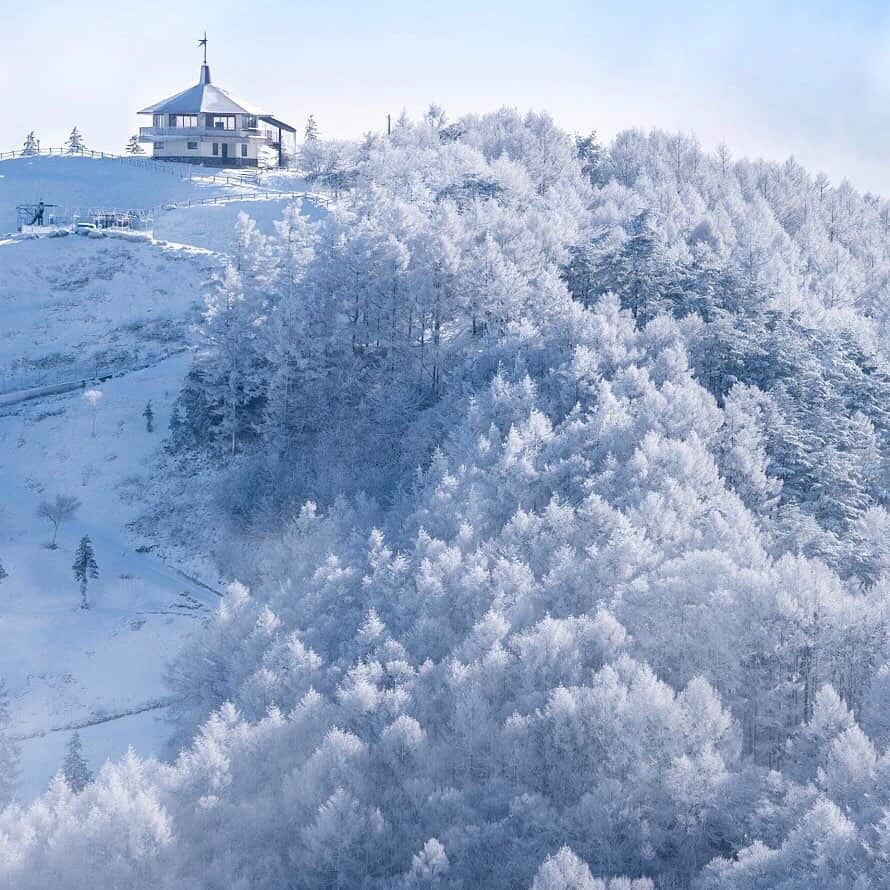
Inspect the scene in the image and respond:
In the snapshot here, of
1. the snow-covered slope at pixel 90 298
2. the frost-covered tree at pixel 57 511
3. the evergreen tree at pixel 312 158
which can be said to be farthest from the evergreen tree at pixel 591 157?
the frost-covered tree at pixel 57 511

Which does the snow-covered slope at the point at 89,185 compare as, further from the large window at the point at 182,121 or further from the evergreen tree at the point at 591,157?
the evergreen tree at the point at 591,157

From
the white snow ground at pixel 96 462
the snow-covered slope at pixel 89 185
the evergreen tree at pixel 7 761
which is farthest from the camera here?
the snow-covered slope at pixel 89 185

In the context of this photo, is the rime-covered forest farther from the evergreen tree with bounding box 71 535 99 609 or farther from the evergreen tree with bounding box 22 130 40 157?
the evergreen tree with bounding box 22 130 40 157

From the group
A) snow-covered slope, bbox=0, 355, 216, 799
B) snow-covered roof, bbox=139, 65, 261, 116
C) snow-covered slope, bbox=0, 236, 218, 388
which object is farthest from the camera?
snow-covered roof, bbox=139, 65, 261, 116

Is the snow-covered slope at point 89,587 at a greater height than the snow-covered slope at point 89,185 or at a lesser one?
lesser

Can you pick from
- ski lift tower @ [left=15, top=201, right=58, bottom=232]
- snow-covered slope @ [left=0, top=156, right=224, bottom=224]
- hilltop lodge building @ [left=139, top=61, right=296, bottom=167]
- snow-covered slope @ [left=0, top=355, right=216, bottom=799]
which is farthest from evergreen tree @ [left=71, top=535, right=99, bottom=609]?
hilltop lodge building @ [left=139, top=61, right=296, bottom=167]

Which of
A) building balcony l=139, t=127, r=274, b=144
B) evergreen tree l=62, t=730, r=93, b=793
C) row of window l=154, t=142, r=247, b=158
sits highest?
building balcony l=139, t=127, r=274, b=144
